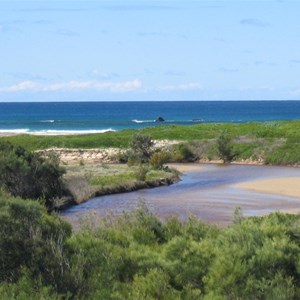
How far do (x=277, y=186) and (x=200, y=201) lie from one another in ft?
24.4

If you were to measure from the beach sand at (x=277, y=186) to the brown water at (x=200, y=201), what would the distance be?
0.82m

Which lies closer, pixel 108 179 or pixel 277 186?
pixel 108 179

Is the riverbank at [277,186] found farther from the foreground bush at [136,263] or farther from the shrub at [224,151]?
the foreground bush at [136,263]

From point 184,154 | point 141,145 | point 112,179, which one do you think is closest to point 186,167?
point 141,145

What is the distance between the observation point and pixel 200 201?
34531mm

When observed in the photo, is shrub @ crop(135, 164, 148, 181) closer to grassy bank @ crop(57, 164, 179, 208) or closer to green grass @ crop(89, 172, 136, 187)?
grassy bank @ crop(57, 164, 179, 208)

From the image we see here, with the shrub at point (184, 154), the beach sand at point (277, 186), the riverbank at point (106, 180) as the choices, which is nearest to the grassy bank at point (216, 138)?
the shrub at point (184, 154)

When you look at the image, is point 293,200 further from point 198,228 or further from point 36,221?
Result: point 36,221

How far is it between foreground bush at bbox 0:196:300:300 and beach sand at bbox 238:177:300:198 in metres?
22.5

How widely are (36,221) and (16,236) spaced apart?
2.62 ft

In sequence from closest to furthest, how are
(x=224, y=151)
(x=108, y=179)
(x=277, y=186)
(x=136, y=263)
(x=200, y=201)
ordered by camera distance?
(x=136, y=263)
(x=200, y=201)
(x=108, y=179)
(x=277, y=186)
(x=224, y=151)

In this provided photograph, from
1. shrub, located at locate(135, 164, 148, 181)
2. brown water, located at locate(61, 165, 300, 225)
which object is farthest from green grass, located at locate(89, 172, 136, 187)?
brown water, located at locate(61, 165, 300, 225)

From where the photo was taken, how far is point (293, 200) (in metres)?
35.1

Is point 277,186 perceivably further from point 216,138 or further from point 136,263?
point 136,263
